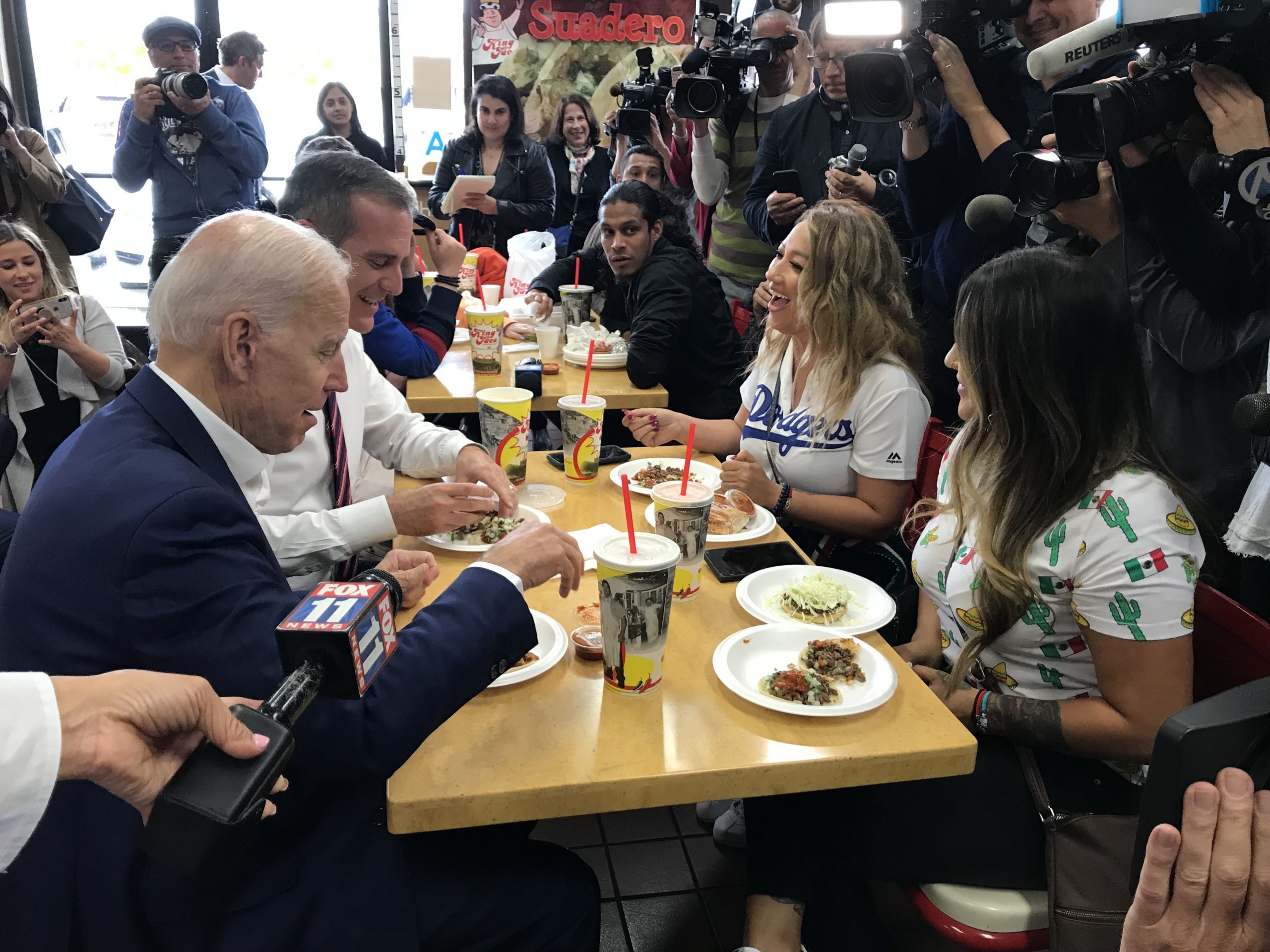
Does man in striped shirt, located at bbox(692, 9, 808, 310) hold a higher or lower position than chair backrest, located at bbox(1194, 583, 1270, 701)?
higher

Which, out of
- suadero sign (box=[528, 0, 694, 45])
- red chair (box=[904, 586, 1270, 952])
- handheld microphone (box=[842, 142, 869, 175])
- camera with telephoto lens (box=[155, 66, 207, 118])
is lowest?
red chair (box=[904, 586, 1270, 952])

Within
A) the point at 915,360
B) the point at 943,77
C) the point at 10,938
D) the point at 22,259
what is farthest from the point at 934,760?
the point at 22,259

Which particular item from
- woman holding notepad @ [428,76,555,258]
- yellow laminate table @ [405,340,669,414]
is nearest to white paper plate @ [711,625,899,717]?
yellow laminate table @ [405,340,669,414]

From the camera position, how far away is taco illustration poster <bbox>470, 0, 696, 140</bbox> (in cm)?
709

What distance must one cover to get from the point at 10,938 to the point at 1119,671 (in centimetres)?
148

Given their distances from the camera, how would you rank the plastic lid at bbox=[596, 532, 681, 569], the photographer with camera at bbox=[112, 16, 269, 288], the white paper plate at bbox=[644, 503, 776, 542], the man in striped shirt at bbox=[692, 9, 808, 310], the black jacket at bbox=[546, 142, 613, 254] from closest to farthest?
the plastic lid at bbox=[596, 532, 681, 569], the white paper plate at bbox=[644, 503, 776, 542], the man in striped shirt at bbox=[692, 9, 808, 310], the photographer with camera at bbox=[112, 16, 269, 288], the black jacket at bbox=[546, 142, 613, 254]

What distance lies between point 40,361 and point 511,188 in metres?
2.67

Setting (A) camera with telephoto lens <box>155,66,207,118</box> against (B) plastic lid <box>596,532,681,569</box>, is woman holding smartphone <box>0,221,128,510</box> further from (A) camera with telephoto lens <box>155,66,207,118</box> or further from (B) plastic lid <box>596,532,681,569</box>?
(B) plastic lid <box>596,532,681,569</box>

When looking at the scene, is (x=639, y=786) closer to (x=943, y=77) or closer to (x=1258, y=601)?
(x=1258, y=601)

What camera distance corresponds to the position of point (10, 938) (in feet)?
3.54

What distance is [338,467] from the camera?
6.26 ft

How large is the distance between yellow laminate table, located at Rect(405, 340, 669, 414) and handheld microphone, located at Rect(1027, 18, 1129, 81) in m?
1.38

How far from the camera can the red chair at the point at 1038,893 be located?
1298 mm

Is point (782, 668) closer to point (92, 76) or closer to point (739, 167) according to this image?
point (739, 167)
